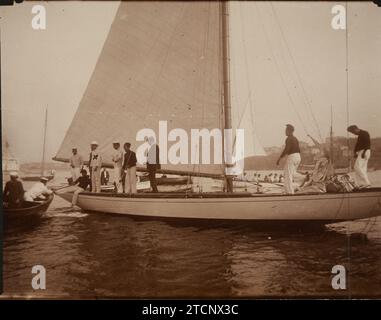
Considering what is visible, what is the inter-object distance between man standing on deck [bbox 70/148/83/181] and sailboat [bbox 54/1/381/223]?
65mm

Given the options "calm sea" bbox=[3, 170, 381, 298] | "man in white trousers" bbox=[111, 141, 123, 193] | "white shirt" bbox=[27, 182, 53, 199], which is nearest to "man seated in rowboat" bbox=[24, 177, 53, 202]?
"white shirt" bbox=[27, 182, 53, 199]

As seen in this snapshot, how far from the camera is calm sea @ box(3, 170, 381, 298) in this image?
3469 mm

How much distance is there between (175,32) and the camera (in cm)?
405

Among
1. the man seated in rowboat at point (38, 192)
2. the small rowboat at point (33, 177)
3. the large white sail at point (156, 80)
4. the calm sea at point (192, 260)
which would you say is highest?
the large white sail at point (156, 80)

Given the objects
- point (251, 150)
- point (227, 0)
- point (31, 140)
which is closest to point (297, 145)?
point (251, 150)

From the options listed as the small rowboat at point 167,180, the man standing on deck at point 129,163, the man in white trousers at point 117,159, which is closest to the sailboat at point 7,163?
the man in white trousers at point 117,159

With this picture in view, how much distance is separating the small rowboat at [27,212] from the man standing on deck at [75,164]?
1.13ft

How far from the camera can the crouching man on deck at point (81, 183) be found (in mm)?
4062

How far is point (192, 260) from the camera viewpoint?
11.8ft

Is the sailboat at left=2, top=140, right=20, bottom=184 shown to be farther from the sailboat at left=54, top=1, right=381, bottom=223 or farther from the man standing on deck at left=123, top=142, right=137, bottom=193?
the man standing on deck at left=123, top=142, right=137, bottom=193

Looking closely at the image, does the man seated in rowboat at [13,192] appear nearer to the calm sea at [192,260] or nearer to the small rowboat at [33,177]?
the small rowboat at [33,177]

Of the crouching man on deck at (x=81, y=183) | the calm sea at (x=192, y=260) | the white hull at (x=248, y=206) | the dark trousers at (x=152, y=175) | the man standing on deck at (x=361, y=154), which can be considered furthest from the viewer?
the crouching man on deck at (x=81, y=183)

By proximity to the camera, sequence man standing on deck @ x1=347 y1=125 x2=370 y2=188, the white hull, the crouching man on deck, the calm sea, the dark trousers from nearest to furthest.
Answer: the calm sea → man standing on deck @ x1=347 y1=125 x2=370 y2=188 → the white hull → the dark trousers → the crouching man on deck
